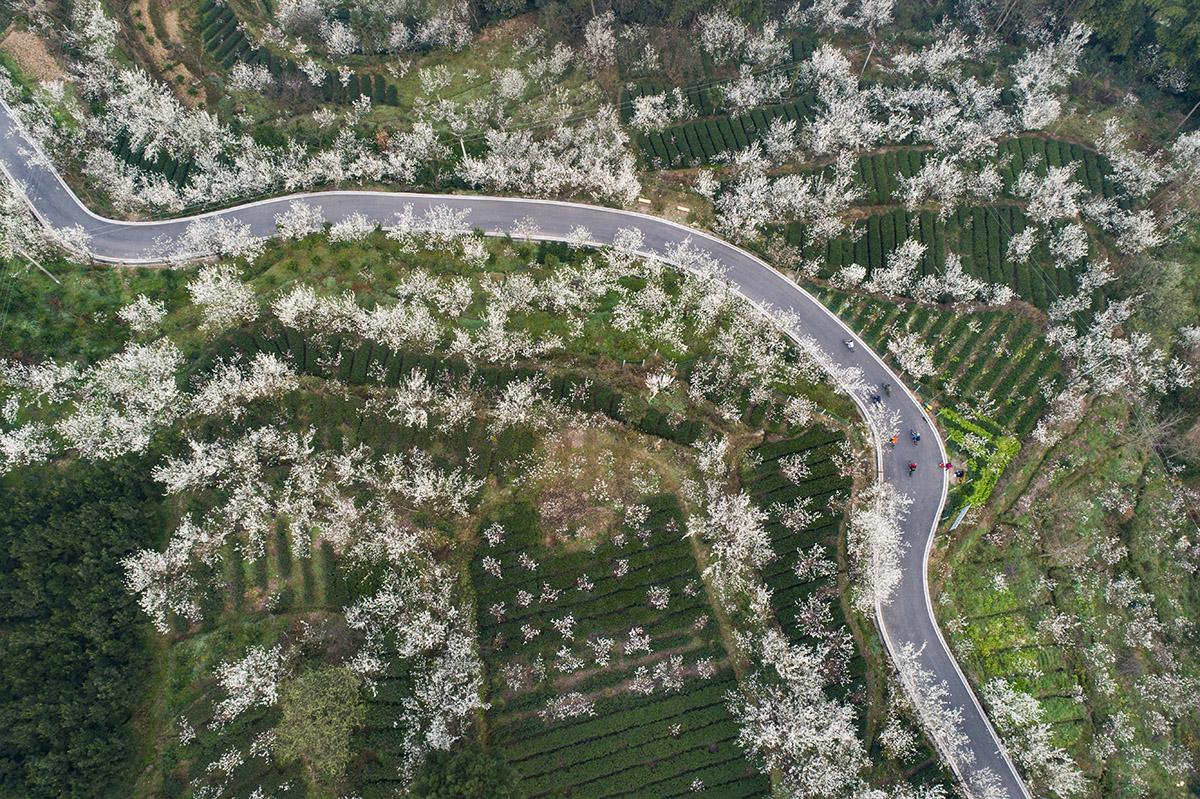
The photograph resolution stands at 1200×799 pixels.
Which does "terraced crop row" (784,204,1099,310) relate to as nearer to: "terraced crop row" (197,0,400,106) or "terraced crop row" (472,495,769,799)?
"terraced crop row" (472,495,769,799)

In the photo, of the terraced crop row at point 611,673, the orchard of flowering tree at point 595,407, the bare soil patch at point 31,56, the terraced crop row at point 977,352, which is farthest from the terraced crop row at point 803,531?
the bare soil patch at point 31,56

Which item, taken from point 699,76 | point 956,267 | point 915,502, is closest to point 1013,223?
point 956,267

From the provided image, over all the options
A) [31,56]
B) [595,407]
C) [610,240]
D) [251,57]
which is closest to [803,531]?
[595,407]

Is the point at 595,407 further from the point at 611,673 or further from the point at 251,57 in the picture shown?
the point at 251,57

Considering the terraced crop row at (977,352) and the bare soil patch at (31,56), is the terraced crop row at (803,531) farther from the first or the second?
the bare soil patch at (31,56)

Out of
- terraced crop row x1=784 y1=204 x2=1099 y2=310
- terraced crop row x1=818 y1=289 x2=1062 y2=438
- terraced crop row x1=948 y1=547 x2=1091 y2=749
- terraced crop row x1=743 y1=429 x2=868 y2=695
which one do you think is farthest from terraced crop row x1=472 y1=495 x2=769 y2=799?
terraced crop row x1=784 y1=204 x2=1099 y2=310

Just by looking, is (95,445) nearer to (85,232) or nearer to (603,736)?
(85,232)
